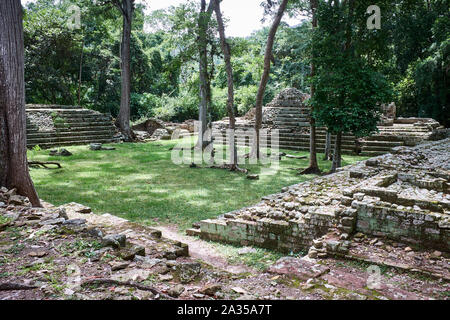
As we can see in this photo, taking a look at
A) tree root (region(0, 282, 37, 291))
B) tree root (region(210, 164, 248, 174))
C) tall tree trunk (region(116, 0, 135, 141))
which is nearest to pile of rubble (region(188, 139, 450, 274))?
tree root (region(0, 282, 37, 291))

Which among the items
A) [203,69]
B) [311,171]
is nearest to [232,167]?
[311,171]

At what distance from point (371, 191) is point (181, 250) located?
9.20 feet

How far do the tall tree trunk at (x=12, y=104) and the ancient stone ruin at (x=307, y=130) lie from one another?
934cm

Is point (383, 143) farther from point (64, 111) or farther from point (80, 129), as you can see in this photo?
point (64, 111)

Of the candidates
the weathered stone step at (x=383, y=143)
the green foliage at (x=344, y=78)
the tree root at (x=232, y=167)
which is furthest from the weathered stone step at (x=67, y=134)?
the weathered stone step at (x=383, y=143)

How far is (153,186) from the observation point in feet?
27.4

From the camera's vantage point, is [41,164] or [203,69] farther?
[203,69]

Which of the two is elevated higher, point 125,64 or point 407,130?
point 125,64

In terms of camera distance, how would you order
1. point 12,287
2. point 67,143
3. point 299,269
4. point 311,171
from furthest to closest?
point 67,143 < point 311,171 < point 299,269 < point 12,287

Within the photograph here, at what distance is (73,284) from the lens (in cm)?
262

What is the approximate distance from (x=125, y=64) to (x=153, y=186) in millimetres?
12277

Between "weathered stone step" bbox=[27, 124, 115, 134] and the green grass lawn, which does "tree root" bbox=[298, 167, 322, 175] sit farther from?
"weathered stone step" bbox=[27, 124, 115, 134]

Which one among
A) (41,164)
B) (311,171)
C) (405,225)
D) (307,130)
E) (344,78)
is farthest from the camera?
(307,130)

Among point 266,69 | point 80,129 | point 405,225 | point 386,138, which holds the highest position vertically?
point 266,69
